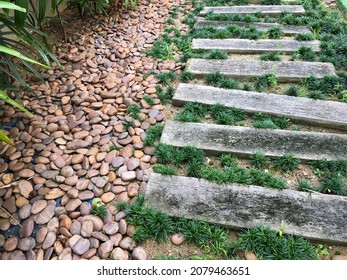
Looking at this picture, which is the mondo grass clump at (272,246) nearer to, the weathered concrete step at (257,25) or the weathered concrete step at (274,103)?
the weathered concrete step at (274,103)

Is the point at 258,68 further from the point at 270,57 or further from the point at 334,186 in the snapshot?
the point at 334,186

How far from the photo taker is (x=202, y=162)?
67.6 inches

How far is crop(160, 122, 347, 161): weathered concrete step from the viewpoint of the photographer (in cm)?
175

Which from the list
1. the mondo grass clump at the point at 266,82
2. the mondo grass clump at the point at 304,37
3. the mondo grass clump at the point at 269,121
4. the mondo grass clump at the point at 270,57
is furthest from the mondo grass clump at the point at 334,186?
the mondo grass clump at the point at 304,37

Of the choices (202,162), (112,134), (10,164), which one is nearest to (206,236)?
(202,162)

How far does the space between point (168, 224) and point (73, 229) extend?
47cm

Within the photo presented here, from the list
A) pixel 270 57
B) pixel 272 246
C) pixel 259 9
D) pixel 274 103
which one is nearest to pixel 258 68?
pixel 270 57

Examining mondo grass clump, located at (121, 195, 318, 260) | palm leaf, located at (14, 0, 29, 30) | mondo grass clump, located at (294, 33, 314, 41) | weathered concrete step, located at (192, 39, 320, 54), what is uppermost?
palm leaf, located at (14, 0, 29, 30)

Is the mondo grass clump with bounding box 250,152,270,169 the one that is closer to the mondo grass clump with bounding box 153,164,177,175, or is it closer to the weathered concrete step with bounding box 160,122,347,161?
the weathered concrete step with bounding box 160,122,347,161

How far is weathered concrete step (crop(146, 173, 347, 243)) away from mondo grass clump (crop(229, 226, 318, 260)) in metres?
0.04

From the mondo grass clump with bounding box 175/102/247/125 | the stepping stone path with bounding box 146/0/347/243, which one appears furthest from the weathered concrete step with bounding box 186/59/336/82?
the mondo grass clump with bounding box 175/102/247/125

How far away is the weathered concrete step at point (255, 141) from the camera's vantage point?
5.73ft

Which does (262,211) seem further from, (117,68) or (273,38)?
(273,38)

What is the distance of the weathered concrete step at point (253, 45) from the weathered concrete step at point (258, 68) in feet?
0.76
